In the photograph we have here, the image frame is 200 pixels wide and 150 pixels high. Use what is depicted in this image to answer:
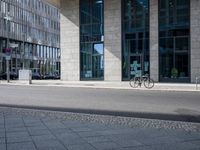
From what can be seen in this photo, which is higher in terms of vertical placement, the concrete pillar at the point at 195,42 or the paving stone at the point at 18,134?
the concrete pillar at the point at 195,42

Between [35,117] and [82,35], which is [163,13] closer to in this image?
[82,35]

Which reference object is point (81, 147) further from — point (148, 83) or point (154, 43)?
point (154, 43)

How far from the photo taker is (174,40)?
34.7m

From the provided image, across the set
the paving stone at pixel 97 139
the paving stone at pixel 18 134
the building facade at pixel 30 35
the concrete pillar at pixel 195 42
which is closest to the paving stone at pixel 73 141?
the paving stone at pixel 97 139

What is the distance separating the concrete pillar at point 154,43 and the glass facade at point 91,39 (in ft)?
17.5

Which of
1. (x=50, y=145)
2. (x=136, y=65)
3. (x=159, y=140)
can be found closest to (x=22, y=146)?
(x=50, y=145)

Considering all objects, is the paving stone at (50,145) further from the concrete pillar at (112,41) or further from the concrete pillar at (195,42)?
the concrete pillar at (112,41)

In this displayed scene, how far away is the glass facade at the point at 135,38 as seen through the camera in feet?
118

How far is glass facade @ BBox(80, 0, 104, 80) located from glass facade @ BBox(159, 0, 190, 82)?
6.37m

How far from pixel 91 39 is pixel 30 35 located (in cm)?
5587

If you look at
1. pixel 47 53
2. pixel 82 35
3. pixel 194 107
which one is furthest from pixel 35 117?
pixel 47 53

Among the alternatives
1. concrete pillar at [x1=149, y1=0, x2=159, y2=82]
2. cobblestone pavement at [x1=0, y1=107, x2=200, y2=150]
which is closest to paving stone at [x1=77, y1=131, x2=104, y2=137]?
cobblestone pavement at [x1=0, y1=107, x2=200, y2=150]

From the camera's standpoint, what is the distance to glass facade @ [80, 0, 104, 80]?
126 feet

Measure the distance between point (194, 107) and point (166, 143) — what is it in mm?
7210
